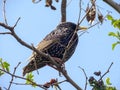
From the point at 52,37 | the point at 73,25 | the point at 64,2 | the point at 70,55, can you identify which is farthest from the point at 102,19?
the point at 73,25

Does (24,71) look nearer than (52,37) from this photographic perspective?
Yes

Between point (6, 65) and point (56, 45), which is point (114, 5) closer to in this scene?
point (6, 65)

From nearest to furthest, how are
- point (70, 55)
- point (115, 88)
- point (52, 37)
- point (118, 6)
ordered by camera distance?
1. point (118, 6)
2. point (115, 88)
3. point (70, 55)
4. point (52, 37)

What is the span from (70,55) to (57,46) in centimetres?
25

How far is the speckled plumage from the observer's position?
5414mm

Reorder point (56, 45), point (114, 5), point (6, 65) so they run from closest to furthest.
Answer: point (114, 5)
point (6, 65)
point (56, 45)

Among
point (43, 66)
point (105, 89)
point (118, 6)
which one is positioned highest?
point (43, 66)

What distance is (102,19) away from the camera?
4.66m

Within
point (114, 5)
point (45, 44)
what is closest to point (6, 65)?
point (114, 5)

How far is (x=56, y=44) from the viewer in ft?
19.3

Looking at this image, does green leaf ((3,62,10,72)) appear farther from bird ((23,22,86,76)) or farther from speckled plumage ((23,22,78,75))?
speckled plumage ((23,22,78,75))

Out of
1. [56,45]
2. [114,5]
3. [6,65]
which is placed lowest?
[6,65]

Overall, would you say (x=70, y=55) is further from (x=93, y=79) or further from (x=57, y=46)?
(x=93, y=79)

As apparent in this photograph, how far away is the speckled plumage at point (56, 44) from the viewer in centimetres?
541
